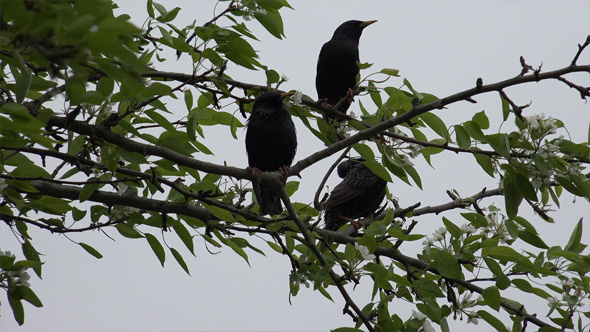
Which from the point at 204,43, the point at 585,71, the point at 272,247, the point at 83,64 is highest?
the point at 204,43

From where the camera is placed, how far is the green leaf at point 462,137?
272cm

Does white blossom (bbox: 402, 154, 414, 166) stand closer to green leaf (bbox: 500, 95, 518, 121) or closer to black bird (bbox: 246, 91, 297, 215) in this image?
green leaf (bbox: 500, 95, 518, 121)

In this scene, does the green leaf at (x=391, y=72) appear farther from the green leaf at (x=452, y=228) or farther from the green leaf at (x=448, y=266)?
the green leaf at (x=448, y=266)

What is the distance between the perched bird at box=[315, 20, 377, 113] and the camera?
574 cm

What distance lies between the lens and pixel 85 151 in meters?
2.99

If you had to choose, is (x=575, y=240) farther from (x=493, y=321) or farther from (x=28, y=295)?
(x=28, y=295)

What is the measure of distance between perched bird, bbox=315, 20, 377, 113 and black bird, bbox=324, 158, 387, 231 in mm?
685

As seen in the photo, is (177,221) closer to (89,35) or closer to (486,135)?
(486,135)

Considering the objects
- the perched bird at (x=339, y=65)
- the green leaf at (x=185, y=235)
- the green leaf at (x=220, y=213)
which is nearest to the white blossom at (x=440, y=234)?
the green leaf at (x=220, y=213)

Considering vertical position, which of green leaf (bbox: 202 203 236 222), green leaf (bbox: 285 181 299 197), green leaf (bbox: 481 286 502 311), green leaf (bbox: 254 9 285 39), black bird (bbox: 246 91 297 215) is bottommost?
green leaf (bbox: 481 286 502 311)

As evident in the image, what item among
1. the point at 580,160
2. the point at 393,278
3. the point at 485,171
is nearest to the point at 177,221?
the point at 393,278


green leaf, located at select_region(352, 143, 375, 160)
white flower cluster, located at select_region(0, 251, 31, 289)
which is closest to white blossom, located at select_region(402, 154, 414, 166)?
green leaf, located at select_region(352, 143, 375, 160)

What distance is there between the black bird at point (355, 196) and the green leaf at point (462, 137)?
3.16 metres

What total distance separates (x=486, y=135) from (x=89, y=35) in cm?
184
